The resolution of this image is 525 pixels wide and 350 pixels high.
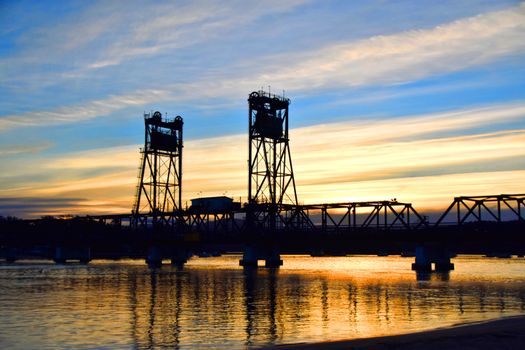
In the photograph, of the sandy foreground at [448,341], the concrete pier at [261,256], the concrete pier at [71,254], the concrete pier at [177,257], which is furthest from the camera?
the concrete pier at [71,254]

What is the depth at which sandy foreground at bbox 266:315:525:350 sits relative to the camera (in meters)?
22.2

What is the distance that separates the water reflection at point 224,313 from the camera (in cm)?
2789

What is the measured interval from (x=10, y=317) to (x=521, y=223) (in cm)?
6542

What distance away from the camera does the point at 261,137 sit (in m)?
109

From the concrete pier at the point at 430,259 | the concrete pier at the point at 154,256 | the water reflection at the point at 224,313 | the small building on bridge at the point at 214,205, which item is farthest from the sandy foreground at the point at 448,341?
the concrete pier at the point at 154,256

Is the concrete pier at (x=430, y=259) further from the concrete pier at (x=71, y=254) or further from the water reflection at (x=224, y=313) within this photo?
the concrete pier at (x=71, y=254)

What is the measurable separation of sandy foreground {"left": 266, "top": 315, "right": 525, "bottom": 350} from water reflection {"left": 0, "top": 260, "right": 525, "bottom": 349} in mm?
2657

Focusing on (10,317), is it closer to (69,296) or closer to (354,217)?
(69,296)

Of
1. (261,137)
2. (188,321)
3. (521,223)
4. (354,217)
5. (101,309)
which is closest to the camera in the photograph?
(188,321)

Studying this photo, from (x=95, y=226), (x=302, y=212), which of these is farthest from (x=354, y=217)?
(x=95, y=226)

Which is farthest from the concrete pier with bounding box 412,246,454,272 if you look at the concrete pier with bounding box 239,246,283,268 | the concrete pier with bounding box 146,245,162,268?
the concrete pier with bounding box 146,245,162,268

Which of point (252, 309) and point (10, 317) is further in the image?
point (252, 309)

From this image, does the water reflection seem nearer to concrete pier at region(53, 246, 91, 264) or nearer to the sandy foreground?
the sandy foreground

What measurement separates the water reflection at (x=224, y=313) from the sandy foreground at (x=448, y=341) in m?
2.66
